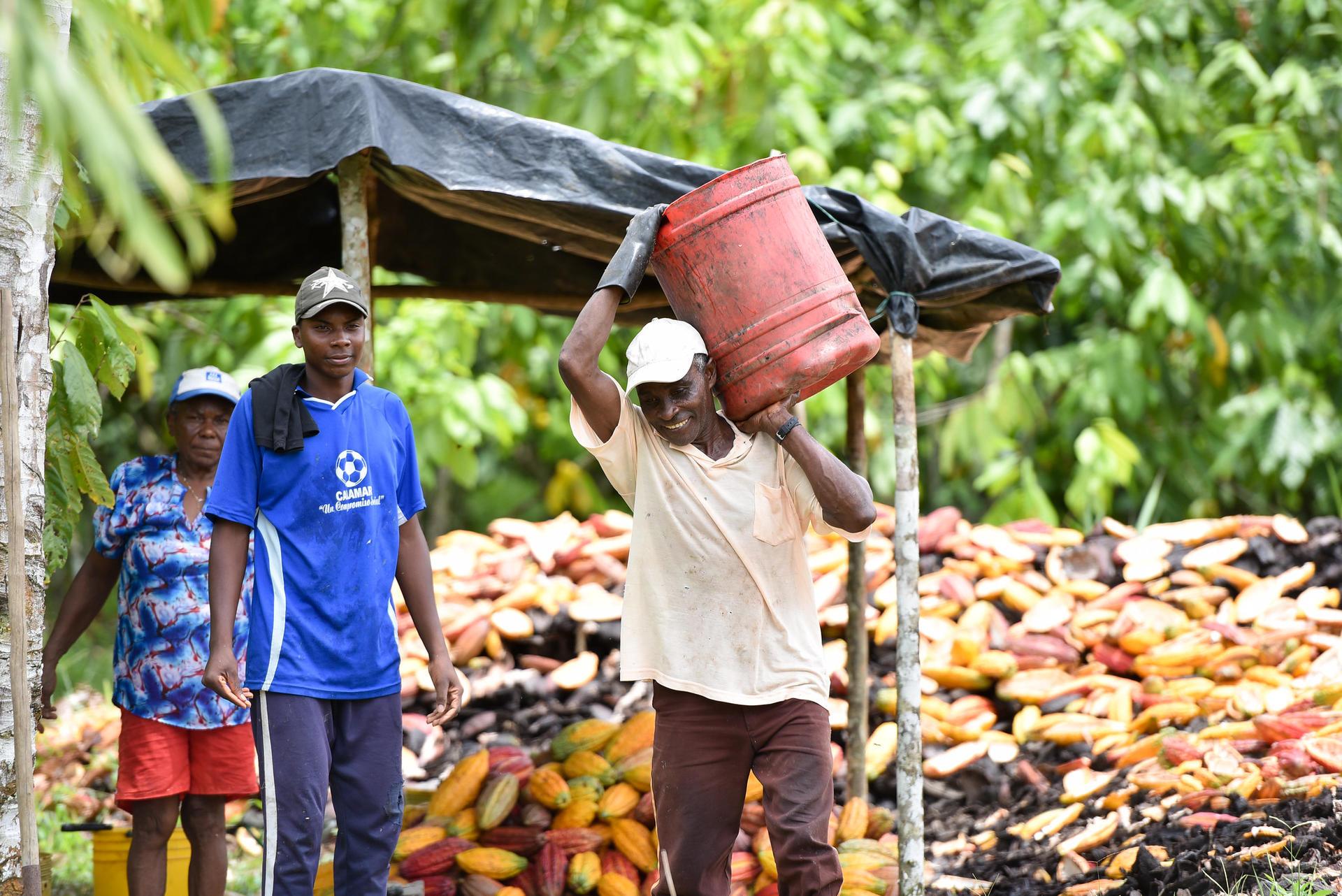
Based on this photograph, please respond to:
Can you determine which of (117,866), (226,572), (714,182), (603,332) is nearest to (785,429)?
(603,332)

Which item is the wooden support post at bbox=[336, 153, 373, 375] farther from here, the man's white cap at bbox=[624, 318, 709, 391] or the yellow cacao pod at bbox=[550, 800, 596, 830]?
the yellow cacao pod at bbox=[550, 800, 596, 830]

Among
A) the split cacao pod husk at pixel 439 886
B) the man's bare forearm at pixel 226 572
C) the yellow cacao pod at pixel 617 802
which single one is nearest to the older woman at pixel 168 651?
the man's bare forearm at pixel 226 572

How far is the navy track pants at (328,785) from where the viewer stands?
2686mm

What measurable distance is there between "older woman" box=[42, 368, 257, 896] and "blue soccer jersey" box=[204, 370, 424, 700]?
0.55 metres

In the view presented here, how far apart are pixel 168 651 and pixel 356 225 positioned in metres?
1.19

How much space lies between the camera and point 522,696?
201 inches

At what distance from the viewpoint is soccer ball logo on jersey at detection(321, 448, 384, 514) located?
2809 mm

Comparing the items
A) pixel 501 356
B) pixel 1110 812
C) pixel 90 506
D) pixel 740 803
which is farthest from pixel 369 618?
pixel 90 506

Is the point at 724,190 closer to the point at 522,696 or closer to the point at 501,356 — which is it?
the point at 522,696

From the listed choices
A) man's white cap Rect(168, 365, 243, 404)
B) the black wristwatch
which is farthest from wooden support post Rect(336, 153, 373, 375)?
the black wristwatch

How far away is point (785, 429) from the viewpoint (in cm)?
285

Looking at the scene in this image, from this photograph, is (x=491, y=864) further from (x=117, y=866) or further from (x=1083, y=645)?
(x=1083, y=645)

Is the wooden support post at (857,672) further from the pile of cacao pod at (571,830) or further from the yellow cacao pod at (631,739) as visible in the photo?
the yellow cacao pod at (631,739)

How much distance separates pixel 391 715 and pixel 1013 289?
2140 mm
